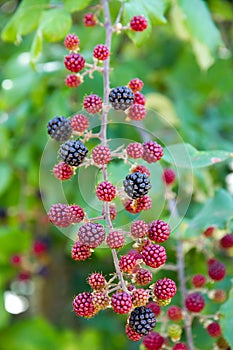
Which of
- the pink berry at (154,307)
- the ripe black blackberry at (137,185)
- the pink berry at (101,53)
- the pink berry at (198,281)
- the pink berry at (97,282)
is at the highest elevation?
the pink berry at (101,53)

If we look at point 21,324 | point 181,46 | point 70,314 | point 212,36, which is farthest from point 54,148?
point 70,314

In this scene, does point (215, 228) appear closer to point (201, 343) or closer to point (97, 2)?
point (201, 343)

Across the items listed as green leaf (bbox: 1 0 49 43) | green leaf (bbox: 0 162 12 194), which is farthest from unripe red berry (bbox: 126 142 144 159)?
green leaf (bbox: 0 162 12 194)

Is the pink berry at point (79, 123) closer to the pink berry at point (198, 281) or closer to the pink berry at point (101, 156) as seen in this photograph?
the pink berry at point (101, 156)

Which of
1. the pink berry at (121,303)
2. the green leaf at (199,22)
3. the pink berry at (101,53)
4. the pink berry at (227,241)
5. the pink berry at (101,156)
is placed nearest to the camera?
the pink berry at (121,303)

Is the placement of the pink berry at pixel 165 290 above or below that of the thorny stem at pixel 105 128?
below

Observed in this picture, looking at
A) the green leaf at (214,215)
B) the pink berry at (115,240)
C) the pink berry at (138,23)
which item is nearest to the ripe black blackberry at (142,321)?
the pink berry at (115,240)
